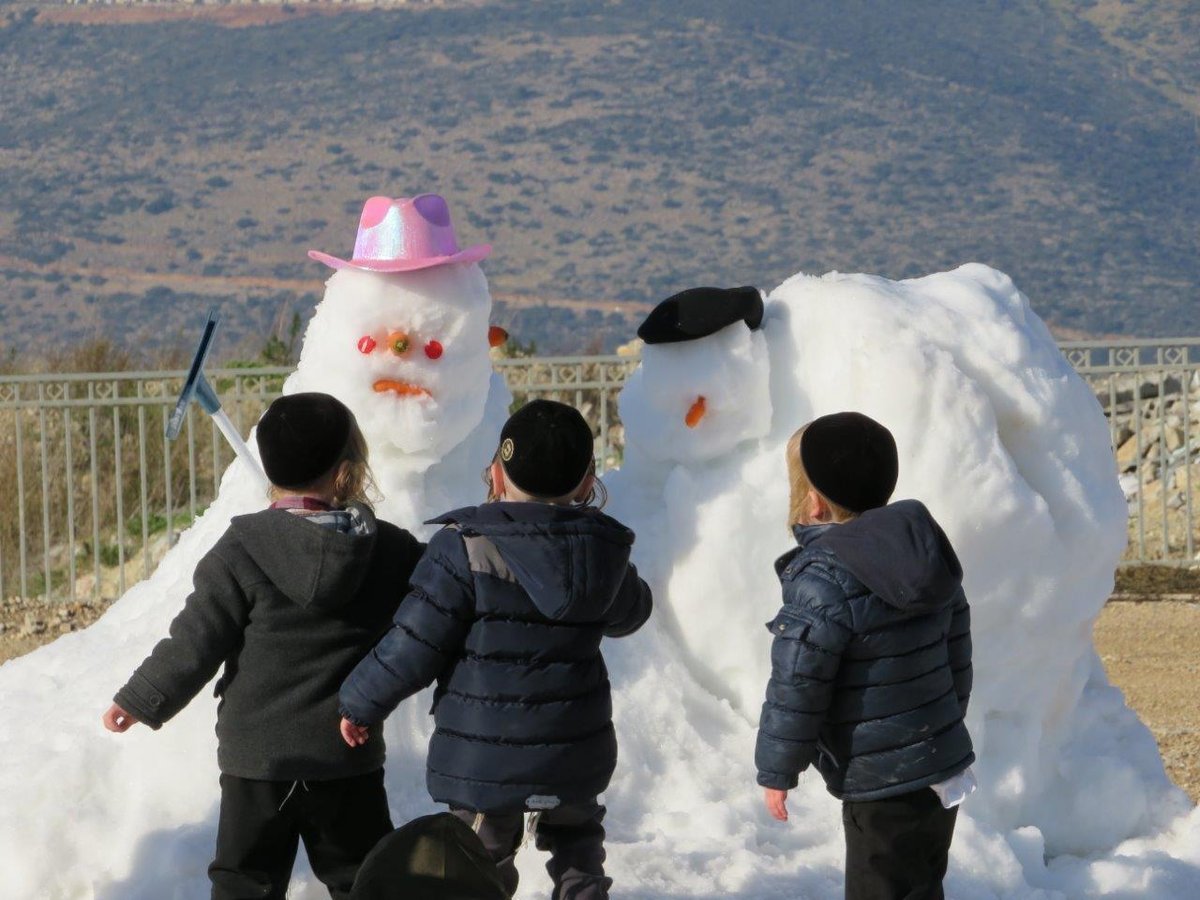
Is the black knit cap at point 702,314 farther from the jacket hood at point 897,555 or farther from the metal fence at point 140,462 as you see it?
the metal fence at point 140,462

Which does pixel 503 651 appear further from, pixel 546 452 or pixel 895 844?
pixel 895 844

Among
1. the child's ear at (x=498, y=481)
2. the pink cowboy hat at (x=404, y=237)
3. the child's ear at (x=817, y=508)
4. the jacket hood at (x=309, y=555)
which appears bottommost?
the jacket hood at (x=309, y=555)

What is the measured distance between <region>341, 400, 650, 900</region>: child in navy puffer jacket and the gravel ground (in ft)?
11.8

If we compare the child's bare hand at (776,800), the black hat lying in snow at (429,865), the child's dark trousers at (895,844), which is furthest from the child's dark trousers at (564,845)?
the child's dark trousers at (895,844)

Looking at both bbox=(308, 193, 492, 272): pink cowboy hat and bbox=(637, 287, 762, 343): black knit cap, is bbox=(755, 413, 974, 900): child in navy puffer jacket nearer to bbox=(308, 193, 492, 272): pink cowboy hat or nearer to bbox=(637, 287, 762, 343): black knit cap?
bbox=(637, 287, 762, 343): black knit cap

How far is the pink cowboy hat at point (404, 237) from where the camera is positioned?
4320 millimetres

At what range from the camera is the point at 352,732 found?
338 cm

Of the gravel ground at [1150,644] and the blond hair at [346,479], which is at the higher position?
the blond hair at [346,479]

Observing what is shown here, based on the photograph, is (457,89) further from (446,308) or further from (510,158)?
(446,308)

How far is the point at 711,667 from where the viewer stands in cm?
443

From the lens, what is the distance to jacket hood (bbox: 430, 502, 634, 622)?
329cm

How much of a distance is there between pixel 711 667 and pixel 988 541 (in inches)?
29.0

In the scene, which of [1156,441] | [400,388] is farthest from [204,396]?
[1156,441]

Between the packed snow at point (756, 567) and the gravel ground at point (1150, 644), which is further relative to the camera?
the gravel ground at point (1150, 644)
